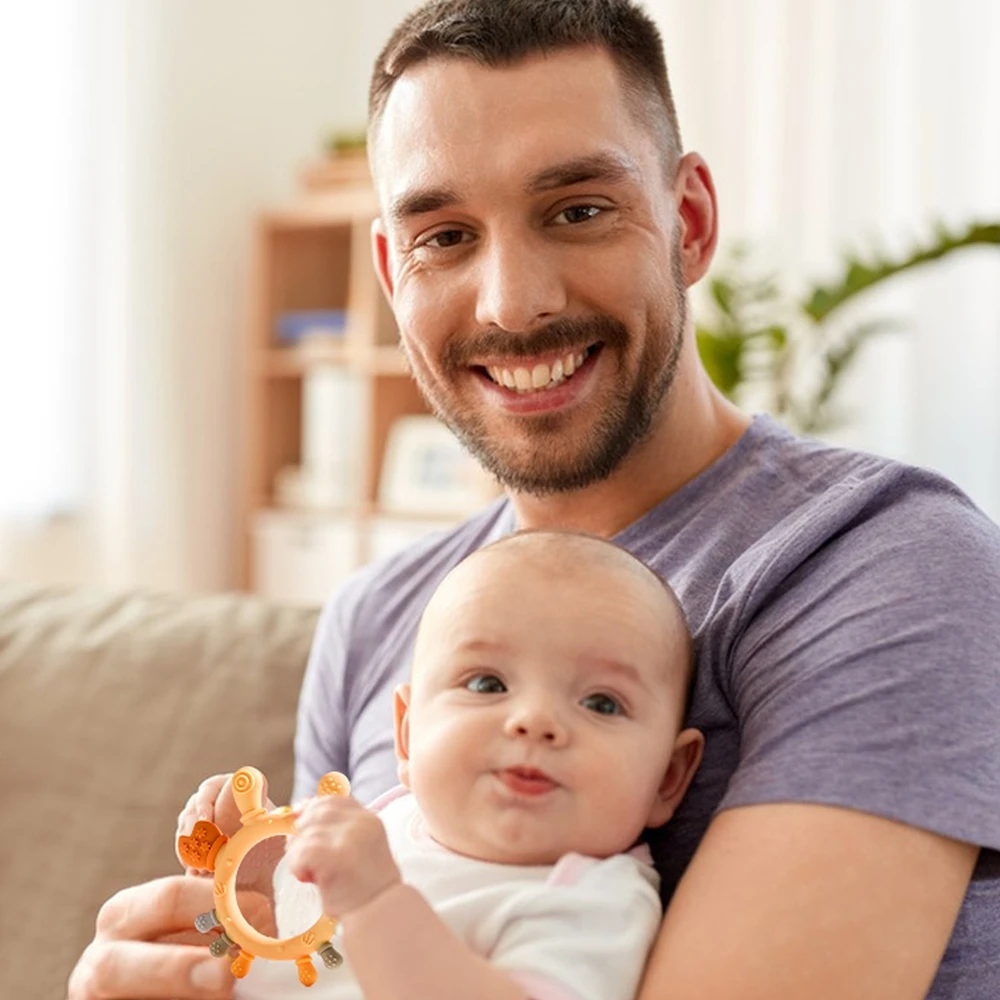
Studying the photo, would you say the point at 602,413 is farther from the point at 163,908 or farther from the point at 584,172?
the point at 163,908

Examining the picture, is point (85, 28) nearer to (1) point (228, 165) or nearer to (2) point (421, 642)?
(1) point (228, 165)

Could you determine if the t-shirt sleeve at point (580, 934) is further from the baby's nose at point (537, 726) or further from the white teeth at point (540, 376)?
the white teeth at point (540, 376)

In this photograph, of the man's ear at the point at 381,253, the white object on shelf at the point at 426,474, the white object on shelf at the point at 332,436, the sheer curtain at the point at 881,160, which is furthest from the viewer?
the white object on shelf at the point at 332,436

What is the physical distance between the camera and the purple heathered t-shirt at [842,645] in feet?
3.22

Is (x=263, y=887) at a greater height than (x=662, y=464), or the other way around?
(x=662, y=464)

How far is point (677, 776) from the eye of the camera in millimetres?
1087

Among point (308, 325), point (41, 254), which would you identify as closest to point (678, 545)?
point (41, 254)

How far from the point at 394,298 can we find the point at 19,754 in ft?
2.47

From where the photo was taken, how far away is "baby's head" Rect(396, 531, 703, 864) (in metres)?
0.97

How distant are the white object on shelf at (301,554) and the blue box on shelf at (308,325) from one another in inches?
23.7

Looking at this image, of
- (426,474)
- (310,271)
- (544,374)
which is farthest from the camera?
(310,271)

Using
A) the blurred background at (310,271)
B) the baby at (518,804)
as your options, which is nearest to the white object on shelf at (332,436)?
the blurred background at (310,271)

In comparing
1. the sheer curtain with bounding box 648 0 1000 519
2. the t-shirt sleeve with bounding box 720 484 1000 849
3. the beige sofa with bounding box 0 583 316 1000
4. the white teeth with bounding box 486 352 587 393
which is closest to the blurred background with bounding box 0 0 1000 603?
the sheer curtain with bounding box 648 0 1000 519

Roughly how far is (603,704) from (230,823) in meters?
0.27
